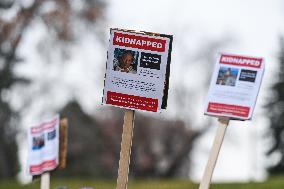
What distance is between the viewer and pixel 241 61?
7105 mm

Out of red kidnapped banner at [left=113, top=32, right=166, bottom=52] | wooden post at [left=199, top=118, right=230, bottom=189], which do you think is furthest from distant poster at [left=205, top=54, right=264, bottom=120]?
red kidnapped banner at [left=113, top=32, right=166, bottom=52]

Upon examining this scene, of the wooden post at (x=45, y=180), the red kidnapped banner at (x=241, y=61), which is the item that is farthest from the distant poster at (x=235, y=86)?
the wooden post at (x=45, y=180)

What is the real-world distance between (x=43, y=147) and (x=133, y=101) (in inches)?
104

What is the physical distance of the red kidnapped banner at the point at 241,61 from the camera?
7051 millimetres

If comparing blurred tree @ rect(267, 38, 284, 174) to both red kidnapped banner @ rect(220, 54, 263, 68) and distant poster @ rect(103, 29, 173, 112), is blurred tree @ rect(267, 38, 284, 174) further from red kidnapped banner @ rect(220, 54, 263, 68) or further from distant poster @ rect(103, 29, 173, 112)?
distant poster @ rect(103, 29, 173, 112)

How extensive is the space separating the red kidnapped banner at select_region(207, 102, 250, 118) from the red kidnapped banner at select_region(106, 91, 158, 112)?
1.01 meters

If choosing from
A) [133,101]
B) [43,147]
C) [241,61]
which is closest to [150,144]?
[43,147]

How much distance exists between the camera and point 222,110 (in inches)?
274

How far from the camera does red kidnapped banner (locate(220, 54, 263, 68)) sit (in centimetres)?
705

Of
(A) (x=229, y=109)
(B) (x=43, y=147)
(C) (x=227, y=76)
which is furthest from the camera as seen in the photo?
(B) (x=43, y=147)

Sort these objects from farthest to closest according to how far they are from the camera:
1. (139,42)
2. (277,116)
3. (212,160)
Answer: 1. (277,116)
2. (212,160)
3. (139,42)

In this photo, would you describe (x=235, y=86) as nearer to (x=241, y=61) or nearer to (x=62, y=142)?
(x=241, y=61)

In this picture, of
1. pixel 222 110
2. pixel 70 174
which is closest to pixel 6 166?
pixel 70 174

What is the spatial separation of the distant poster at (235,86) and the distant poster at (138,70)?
971 mm
